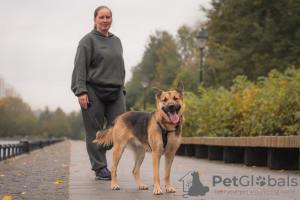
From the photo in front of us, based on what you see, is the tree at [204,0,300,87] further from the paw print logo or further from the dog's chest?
the dog's chest

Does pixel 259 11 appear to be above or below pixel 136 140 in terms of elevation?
above

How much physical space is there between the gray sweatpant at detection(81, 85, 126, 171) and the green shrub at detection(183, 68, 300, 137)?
12.1 ft

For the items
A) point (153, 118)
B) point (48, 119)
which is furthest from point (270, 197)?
point (48, 119)

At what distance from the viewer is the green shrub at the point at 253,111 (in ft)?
31.3

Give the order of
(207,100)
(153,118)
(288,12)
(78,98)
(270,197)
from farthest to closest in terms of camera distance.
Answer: (288,12), (207,100), (78,98), (153,118), (270,197)

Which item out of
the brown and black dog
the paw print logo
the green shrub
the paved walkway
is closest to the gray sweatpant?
the paved walkway

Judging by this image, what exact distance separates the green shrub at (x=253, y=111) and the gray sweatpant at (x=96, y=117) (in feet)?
12.1

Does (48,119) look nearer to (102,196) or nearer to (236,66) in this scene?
(236,66)

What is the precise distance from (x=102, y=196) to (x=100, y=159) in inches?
73.4

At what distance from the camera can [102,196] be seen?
17.7 ft

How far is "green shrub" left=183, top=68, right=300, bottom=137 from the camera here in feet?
31.3

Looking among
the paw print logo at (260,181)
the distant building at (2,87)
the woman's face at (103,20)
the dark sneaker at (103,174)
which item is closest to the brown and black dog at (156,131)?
the dark sneaker at (103,174)

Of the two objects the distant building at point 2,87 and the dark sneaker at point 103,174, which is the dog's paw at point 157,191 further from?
the distant building at point 2,87

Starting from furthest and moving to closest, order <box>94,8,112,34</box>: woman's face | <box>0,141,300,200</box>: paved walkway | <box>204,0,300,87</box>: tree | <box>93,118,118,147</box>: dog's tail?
<box>204,0,300,87</box>: tree < <box>94,8,112,34</box>: woman's face < <box>93,118,118,147</box>: dog's tail < <box>0,141,300,200</box>: paved walkway
